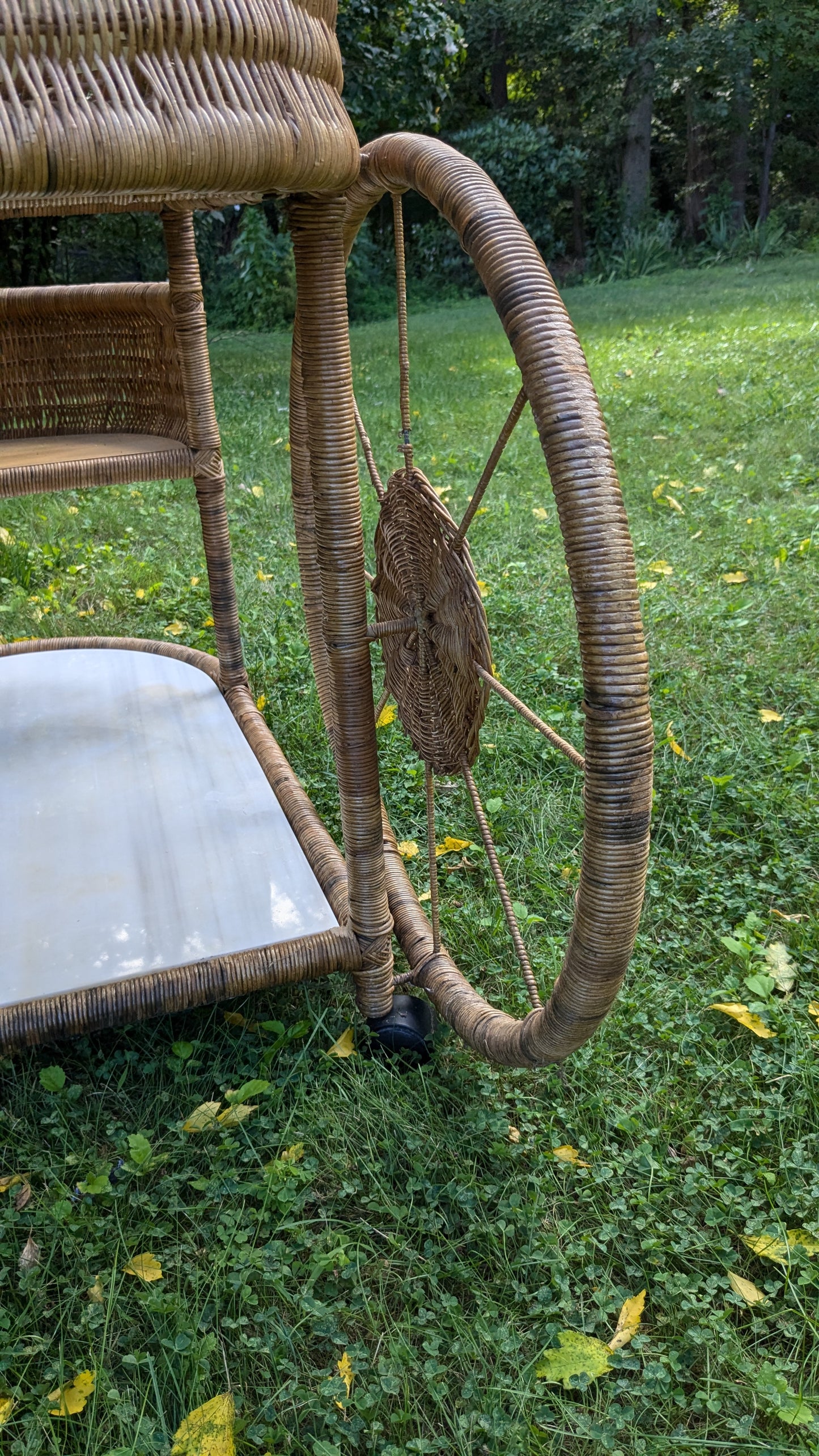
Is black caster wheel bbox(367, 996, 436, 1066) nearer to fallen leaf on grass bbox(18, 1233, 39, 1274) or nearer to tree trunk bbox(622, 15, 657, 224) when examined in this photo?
fallen leaf on grass bbox(18, 1233, 39, 1274)

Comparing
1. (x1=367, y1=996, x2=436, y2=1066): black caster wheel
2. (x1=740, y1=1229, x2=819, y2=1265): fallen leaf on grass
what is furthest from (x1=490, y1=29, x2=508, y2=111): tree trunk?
(x1=740, y1=1229, x2=819, y2=1265): fallen leaf on grass

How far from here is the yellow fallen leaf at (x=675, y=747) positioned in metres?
1.67

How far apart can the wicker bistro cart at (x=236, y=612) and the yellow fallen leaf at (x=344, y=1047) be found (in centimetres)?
5

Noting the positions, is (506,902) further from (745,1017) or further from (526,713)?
(745,1017)

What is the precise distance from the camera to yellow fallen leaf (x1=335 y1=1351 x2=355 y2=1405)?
856 mm

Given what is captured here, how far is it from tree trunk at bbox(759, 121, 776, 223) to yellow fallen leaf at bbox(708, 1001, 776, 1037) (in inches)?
363

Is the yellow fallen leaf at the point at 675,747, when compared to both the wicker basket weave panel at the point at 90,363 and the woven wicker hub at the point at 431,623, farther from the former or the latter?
the wicker basket weave panel at the point at 90,363

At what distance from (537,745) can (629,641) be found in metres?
1.10

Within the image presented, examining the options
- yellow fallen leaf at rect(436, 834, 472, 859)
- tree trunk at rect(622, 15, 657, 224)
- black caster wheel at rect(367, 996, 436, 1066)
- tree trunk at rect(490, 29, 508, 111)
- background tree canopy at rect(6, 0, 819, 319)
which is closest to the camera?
black caster wheel at rect(367, 996, 436, 1066)

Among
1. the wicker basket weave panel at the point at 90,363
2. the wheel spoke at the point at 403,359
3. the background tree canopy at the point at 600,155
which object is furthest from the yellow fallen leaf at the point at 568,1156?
the background tree canopy at the point at 600,155

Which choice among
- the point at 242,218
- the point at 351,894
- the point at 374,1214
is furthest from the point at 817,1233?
the point at 242,218

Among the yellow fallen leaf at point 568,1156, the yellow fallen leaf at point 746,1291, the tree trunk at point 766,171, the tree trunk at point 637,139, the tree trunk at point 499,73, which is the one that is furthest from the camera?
the tree trunk at point 499,73

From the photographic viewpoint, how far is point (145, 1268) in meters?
0.95

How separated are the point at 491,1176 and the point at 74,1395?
1.36ft
